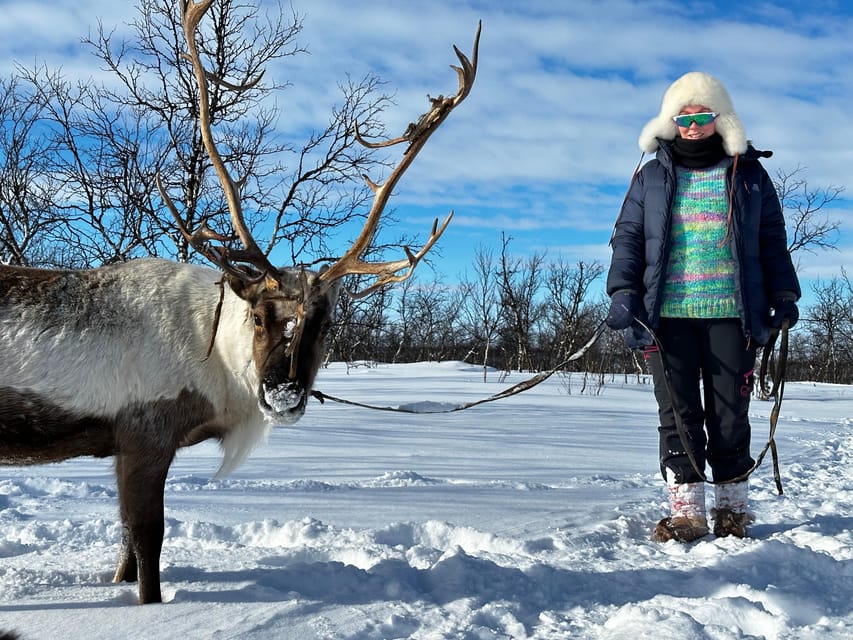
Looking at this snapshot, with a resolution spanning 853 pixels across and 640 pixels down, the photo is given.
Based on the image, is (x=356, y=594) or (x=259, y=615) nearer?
(x=259, y=615)

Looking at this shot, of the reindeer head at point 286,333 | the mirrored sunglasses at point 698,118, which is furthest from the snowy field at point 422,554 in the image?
the mirrored sunglasses at point 698,118

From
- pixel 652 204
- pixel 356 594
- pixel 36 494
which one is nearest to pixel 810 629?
pixel 356 594

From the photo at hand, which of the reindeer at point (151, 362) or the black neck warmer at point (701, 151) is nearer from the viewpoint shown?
the reindeer at point (151, 362)

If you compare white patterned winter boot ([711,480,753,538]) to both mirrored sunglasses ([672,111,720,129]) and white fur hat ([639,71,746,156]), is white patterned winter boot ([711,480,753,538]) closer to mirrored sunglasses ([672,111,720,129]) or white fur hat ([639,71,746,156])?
white fur hat ([639,71,746,156])

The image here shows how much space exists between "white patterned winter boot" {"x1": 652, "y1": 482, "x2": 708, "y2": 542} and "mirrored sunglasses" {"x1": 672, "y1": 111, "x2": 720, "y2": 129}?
1960mm

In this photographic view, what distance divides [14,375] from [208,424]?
85 centimetres

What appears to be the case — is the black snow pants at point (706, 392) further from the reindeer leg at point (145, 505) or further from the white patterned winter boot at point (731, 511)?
the reindeer leg at point (145, 505)

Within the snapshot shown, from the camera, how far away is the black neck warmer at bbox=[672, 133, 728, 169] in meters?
3.85

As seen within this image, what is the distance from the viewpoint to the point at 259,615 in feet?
8.42

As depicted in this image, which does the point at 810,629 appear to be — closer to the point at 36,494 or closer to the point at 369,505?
the point at 369,505

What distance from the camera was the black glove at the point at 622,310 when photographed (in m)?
3.72

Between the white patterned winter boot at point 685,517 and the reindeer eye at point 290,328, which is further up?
the reindeer eye at point 290,328

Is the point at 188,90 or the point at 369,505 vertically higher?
the point at 188,90

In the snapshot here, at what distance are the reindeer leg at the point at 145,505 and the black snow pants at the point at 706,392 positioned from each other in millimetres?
2642
